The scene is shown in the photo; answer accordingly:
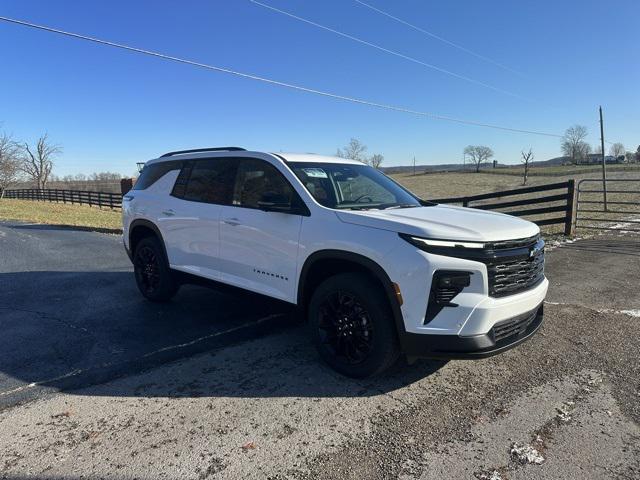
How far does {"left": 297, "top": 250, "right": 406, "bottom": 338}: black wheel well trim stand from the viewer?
346cm

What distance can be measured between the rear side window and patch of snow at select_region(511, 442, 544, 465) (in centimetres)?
471

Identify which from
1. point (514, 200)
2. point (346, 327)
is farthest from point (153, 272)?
point (514, 200)

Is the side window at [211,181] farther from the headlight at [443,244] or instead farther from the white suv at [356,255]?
the headlight at [443,244]

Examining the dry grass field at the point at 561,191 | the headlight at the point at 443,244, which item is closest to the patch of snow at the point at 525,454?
the headlight at the point at 443,244

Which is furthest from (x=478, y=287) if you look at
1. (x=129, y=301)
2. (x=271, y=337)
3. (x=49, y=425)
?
(x=129, y=301)

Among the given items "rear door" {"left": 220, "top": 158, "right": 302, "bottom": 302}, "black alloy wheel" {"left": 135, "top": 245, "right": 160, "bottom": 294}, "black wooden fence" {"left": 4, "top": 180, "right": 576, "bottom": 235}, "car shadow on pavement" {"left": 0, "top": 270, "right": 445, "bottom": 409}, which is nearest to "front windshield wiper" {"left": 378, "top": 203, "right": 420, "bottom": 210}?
"rear door" {"left": 220, "top": 158, "right": 302, "bottom": 302}

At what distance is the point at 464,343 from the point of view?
3.30m

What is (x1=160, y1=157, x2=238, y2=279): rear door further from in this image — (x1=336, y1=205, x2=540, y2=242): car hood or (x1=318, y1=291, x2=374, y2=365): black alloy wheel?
(x1=336, y1=205, x2=540, y2=242): car hood

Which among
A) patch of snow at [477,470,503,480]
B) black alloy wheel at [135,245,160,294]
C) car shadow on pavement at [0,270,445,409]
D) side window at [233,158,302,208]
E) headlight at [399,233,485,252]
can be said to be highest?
side window at [233,158,302,208]

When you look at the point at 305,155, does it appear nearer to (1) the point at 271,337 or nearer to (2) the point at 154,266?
(1) the point at 271,337

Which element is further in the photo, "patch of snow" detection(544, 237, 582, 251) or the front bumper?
"patch of snow" detection(544, 237, 582, 251)

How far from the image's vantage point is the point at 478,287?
3.33 meters

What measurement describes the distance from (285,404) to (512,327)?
1.83m

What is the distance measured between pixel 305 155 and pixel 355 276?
184 centimetres
